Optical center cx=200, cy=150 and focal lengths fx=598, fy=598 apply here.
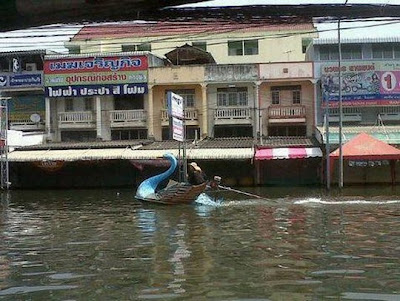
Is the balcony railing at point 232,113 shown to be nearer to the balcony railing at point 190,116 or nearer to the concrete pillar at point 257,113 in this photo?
the concrete pillar at point 257,113

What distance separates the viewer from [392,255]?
10.6 metres

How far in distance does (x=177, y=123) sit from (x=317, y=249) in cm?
1300

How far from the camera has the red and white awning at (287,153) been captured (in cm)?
2964

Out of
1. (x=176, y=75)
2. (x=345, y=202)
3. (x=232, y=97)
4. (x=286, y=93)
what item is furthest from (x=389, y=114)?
(x=345, y=202)

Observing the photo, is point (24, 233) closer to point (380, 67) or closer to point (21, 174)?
point (21, 174)

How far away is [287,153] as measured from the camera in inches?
1176

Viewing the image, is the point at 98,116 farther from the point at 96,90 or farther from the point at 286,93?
the point at 286,93

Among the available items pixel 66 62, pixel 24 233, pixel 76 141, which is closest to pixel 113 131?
pixel 76 141

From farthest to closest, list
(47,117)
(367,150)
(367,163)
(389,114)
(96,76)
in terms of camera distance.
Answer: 1. (47,117)
2. (96,76)
3. (389,114)
4. (367,163)
5. (367,150)

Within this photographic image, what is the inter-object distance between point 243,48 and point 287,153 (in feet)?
46.1

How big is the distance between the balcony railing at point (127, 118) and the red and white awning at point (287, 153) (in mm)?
7879

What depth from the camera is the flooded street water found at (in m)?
8.32

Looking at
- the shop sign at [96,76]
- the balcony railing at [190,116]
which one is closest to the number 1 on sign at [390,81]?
the balcony railing at [190,116]

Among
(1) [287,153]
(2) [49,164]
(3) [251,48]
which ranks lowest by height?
(2) [49,164]
